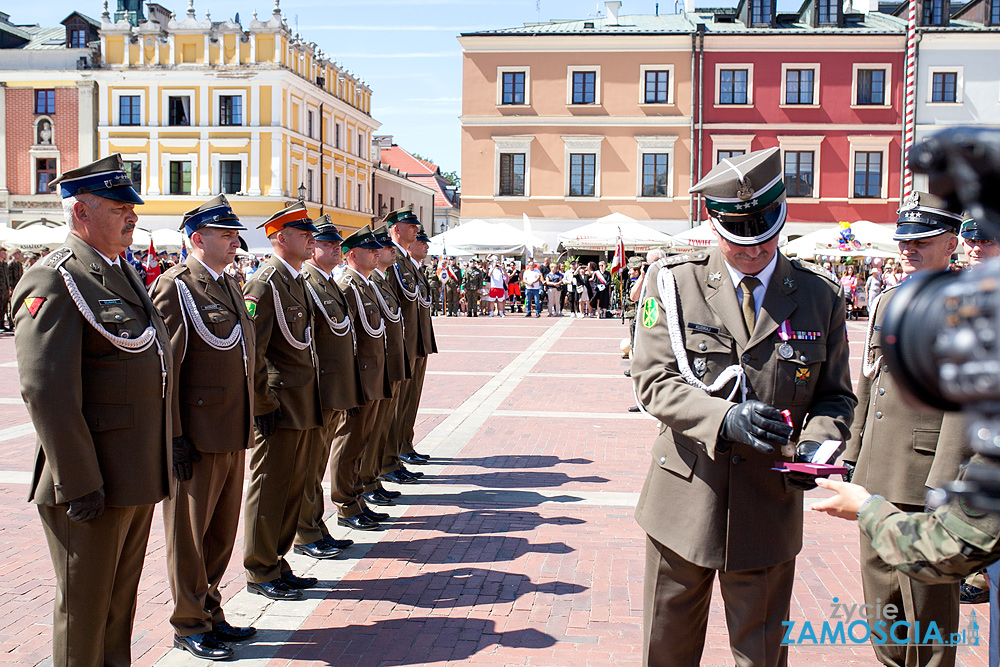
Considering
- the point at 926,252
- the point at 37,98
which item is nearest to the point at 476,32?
the point at 37,98

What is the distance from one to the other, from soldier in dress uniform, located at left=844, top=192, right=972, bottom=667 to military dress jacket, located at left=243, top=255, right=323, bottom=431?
314 cm

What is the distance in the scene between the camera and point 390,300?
24.8ft

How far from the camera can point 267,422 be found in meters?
5.20

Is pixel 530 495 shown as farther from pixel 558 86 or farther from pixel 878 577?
pixel 558 86

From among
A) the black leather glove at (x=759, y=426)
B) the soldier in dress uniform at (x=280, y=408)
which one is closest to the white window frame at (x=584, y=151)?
the soldier in dress uniform at (x=280, y=408)

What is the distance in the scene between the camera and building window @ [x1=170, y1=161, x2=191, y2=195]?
51.0 metres

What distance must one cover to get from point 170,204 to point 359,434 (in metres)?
48.1

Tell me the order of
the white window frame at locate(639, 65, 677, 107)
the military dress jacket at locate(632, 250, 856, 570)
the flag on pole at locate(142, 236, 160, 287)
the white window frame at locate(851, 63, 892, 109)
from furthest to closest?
the white window frame at locate(639, 65, 677, 107) < the white window frame at locate(851, 63, 892, 109) < the flag on pole at locate(142, 236, 160, 287) < the military dress jacket at locate(632, 250, 856, 570)

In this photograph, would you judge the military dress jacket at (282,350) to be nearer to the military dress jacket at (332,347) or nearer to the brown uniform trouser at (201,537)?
the military dress jacket at (332,347)

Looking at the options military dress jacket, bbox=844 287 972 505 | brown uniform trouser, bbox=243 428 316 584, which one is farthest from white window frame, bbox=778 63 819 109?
brown uniform trouser, bbox=243 428 316 584

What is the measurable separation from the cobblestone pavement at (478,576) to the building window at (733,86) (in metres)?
31.2

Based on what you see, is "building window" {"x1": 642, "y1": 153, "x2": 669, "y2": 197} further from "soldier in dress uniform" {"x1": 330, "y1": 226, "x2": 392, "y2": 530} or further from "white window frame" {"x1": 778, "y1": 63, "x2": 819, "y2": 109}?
"soldier in dress uniform" {"x1": 330, "y1": 226, "x2": 392, "y2": 530}

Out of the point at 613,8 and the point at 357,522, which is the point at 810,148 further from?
the point at 357,522

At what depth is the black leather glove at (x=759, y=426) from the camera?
2.67m
